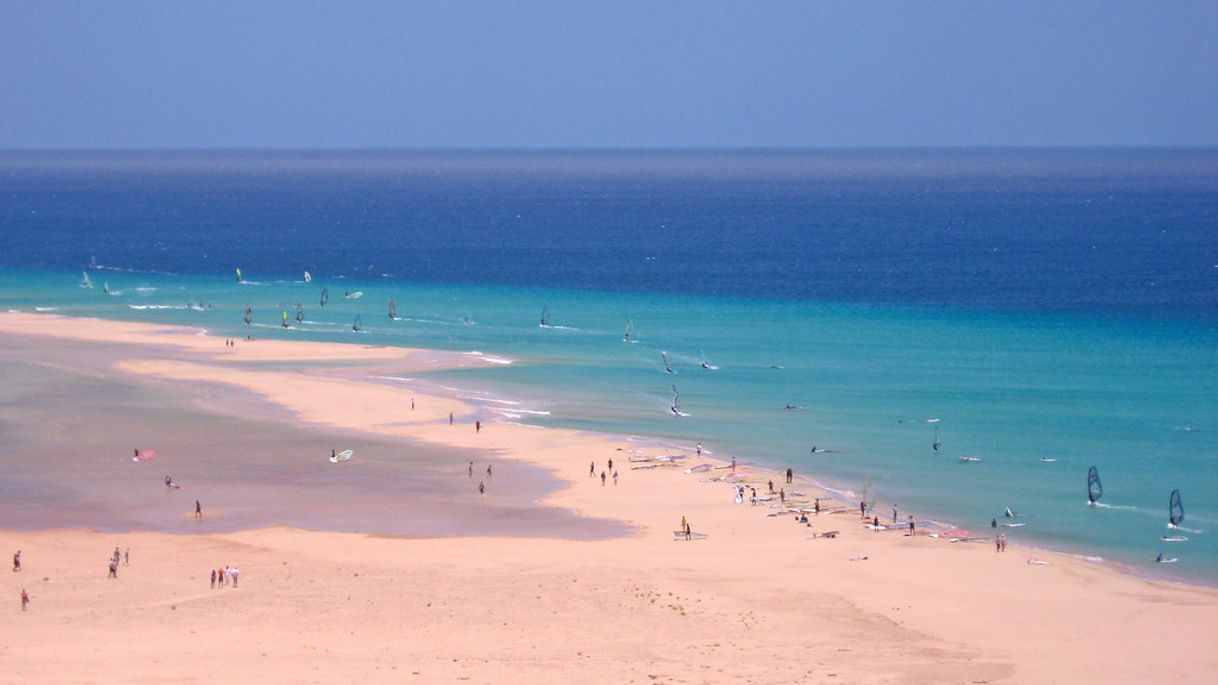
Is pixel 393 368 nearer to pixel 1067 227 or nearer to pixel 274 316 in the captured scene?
pixel 274 316

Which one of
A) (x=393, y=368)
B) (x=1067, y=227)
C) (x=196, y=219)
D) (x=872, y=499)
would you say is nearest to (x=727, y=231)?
(x=1067, y=227)

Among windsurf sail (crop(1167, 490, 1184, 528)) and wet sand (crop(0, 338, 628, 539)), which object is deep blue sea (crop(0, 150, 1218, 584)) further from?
wet sand (crop(0, 338, 628, 539))

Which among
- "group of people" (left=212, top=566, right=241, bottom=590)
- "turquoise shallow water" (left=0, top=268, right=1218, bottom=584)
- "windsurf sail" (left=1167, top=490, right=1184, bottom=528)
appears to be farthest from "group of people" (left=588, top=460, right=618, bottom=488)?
"windsurf sail" (left=1167, top=490, right=1184, bottom=528)

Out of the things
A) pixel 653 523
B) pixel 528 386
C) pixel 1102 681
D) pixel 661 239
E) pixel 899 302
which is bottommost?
pixel 1102 681

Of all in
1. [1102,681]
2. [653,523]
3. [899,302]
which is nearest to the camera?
[1102,681]

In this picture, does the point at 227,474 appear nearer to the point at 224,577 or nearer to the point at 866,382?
the point at 224,577

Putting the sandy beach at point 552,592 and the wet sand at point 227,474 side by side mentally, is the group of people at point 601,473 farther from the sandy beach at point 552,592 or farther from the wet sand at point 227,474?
the wet sand at point 227,474

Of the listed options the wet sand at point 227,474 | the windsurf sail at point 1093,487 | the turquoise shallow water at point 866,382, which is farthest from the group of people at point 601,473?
the windsurf sail at point 1093,487
